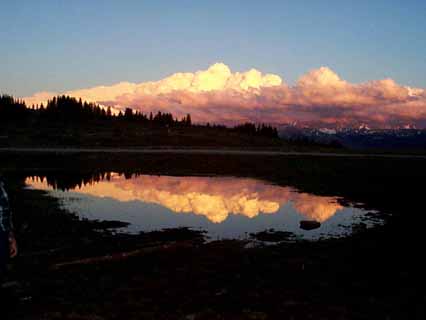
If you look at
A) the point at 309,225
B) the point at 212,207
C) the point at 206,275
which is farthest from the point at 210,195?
the point at 206,275

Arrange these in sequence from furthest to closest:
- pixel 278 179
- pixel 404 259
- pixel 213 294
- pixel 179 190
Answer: pixel 278 179 → pixel 179 190 → pixel 404 259 → pixel 213 294

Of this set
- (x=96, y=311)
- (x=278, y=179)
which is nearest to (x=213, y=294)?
(x=96, y=311)

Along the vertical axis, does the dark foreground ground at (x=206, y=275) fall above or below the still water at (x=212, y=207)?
above

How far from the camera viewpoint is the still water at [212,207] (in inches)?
1076

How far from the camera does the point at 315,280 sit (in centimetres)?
1589

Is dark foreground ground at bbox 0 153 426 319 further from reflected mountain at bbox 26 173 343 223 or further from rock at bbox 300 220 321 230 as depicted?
reflected mountain at bbox 26 173 343 223

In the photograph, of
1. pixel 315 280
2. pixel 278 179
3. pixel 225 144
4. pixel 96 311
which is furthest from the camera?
pixel 225 144

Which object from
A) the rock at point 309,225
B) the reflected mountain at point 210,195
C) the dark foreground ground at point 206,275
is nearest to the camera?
the dark foreground ground at point 206,275

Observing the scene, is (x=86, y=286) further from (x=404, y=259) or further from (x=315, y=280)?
(x=404, y=259)

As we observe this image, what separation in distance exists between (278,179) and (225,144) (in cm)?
11096

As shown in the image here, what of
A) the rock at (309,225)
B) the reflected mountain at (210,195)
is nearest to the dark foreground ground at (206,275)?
the rock at (309,225)

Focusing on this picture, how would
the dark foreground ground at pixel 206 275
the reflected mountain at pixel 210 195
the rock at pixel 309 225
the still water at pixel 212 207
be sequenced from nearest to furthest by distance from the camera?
the dark foreground ground at pixel 206 275, the rock at pixel 309 225, the still water at pixel 212 207, the reflected mountain at pixel 210 195

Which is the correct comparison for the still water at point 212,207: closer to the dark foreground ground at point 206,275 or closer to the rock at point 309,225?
the rock at point 309,225

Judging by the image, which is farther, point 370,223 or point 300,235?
point 370,223
